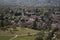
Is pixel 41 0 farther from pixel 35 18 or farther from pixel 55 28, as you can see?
pixel 55 28

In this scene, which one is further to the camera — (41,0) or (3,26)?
(41,0)

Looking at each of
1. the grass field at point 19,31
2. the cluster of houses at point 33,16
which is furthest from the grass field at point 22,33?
the cluster of houses at point 33,16

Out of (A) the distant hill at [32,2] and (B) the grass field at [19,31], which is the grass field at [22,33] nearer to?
(B) the grass field at [19,31]

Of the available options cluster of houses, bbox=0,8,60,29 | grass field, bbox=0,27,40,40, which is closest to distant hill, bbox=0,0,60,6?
cluster of houses, bbox=0,8,60,29

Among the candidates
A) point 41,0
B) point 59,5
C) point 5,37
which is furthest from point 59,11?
point 5,37

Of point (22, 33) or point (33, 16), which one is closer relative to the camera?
point (22, 33)

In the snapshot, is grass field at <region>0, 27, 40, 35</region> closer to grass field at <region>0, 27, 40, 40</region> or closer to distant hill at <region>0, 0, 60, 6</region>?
grass field at <region>0, 27, 40, 40</region>

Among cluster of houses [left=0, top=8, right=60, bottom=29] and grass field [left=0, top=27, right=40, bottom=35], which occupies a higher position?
cluster of houses [left=0, top=8, right=60, bottom=29]

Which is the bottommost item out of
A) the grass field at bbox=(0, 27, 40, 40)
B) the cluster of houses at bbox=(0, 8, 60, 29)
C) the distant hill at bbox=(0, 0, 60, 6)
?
the grass field at bbox=(0, 27, 40, 40)

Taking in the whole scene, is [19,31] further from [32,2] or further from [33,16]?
[32,2]

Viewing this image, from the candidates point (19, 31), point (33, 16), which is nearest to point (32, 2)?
point (33, 16)

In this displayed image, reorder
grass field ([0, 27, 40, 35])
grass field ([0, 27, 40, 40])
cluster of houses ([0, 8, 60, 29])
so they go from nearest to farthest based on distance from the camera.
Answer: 1. grass field ([0, 27, 40, 40])
2. grass field ([0, 27, 40, 35])
3. cluster of houses ([0, 8, 60, 29])
